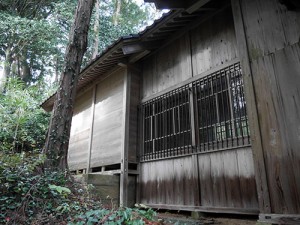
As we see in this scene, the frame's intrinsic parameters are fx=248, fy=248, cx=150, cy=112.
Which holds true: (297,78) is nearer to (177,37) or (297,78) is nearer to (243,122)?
(243,122)

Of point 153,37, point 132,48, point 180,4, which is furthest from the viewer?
point 153,37

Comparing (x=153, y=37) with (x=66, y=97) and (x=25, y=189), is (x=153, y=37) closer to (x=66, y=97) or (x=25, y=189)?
(x=66, y=97)

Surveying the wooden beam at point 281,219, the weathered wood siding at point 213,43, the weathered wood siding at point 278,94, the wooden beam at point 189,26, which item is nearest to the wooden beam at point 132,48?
the wooden beam at point 189,26

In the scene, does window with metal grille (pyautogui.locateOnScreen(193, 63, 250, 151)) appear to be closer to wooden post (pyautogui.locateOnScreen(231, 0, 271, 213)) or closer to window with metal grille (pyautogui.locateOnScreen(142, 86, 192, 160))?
window with metal grille (pyautogui.locateOnScreen(142, 86, 192, 160))

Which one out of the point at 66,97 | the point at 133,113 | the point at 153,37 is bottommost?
the point at 66,97

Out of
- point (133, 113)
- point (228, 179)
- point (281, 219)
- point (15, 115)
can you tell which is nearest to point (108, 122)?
point (133, 113)

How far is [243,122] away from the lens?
446 centimetres

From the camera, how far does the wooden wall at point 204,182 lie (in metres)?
4.22

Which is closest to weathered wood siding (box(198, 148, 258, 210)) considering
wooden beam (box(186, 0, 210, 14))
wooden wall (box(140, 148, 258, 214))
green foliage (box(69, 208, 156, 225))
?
wooden wall (box(140, 148, 258, 214))

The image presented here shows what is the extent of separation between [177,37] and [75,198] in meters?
4.51

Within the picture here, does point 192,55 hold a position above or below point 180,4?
below

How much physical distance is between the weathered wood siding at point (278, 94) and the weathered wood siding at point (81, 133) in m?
6.00

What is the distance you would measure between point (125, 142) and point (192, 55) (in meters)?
2.76

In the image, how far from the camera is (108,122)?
7375 mm
